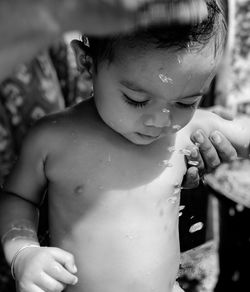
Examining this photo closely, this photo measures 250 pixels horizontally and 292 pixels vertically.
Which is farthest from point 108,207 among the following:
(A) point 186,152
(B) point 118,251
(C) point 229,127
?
(C) point 229,127

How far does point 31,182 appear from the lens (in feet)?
6.11

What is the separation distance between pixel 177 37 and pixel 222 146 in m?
0.69

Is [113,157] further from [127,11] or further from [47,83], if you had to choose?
[127,11]

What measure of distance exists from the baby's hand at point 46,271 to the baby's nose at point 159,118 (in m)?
0.50

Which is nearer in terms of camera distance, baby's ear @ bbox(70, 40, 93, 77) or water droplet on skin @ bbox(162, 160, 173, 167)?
baby's ear @ bbox(70, 40, 93, 77)

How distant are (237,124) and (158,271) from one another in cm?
69

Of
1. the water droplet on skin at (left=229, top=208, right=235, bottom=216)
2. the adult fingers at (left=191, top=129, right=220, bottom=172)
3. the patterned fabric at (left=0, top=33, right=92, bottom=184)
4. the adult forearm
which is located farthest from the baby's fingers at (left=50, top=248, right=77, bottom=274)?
the water droplet on skin at (left=229, top=208, right=235, bottom=216)

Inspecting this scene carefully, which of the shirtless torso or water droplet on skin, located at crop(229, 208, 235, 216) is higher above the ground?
the shirtless torso

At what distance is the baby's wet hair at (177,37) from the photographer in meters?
1.50

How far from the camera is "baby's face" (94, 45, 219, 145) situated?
1554 mm

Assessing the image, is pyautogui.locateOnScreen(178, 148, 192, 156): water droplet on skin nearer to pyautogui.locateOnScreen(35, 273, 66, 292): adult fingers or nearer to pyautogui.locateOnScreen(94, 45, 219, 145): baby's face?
pyautogui.locateOnScreen(94, 45, 219, 145): baby's face

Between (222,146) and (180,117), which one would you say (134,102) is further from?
(222,146)

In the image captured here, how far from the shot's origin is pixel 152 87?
1.58 metres

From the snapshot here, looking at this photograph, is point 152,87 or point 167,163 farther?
point 167,163
